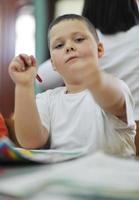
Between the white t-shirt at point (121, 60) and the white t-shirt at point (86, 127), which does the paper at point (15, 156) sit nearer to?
the white t-shirt at point (86, 127)

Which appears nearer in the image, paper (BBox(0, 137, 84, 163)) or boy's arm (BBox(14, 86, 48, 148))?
paper (BBox(0, 137, 84, 163))

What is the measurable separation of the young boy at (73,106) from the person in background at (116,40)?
0.15 meters

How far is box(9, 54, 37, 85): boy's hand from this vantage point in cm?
64

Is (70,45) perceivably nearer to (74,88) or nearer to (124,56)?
(74,88)

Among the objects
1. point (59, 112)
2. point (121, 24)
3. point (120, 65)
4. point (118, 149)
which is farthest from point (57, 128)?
point (121, 24)

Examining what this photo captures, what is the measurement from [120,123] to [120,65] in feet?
0.96

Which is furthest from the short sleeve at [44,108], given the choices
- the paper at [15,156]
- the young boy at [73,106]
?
the paper at [15,156]

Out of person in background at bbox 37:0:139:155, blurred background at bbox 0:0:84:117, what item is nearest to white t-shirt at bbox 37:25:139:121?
person in background at bbox 37:0:139:155

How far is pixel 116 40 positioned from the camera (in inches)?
39.0

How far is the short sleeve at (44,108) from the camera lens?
0.82 metres

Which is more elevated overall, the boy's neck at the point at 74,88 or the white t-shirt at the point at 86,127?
the boy's neck at the point at 74,88

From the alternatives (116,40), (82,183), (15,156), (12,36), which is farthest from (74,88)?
(12,36)

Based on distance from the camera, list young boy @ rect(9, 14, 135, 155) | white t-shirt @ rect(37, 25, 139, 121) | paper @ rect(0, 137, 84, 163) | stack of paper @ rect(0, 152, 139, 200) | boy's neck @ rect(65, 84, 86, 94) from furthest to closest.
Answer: white t-shirt @ rect(37, 25, 139, 121) < boy's neck @ rect(65, 84, 86, 94) < young boy @ rect(9, 14, 135, 155) < paper @ rect(0, 137, 84, 163) < stack of paper @ rect(0, 152, 139, 200)

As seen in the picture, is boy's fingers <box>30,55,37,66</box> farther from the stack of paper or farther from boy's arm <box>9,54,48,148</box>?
the stack of paper
